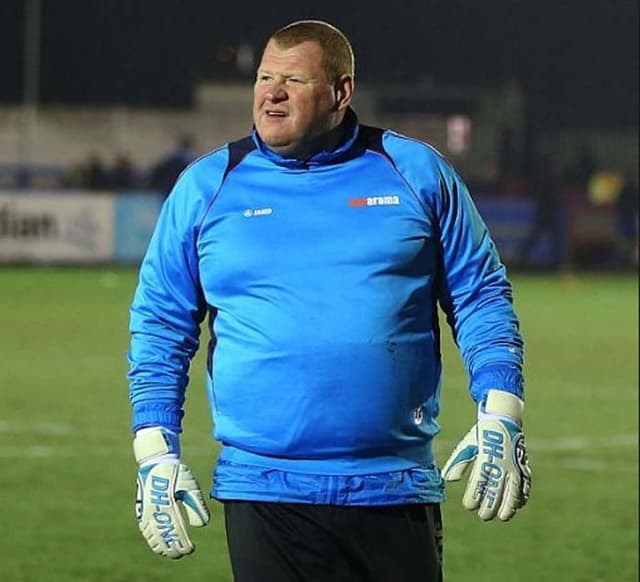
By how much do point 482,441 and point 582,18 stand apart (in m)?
44.9

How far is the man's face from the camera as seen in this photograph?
4.58 metres

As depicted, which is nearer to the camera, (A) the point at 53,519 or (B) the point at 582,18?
(A) the point at 53,519

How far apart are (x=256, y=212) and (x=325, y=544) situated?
809 mm

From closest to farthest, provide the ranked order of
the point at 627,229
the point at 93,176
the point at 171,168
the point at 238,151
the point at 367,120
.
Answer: the point at 238,151 < the point at 627,229 < the point at 171,168 < the point at 93,176 < the point at 367,120

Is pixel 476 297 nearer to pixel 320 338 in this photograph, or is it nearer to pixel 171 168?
pixel 320 338

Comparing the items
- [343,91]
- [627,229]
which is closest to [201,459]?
[343,91]

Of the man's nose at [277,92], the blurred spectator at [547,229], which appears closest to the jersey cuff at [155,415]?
the man's nose at [277,92]

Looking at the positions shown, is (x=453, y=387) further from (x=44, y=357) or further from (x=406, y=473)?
(x=406, y=473)

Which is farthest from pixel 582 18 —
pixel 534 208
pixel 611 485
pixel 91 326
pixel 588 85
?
pixel 611 485

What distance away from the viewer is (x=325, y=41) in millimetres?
4664

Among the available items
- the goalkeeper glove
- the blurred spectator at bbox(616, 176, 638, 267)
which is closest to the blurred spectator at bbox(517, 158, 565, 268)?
the blurred spectator at bbox(616, 176, 638, 267)

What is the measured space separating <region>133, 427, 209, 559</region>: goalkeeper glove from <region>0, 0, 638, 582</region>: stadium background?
3751mm

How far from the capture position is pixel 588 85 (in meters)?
49.9

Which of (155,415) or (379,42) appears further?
(379,42)
